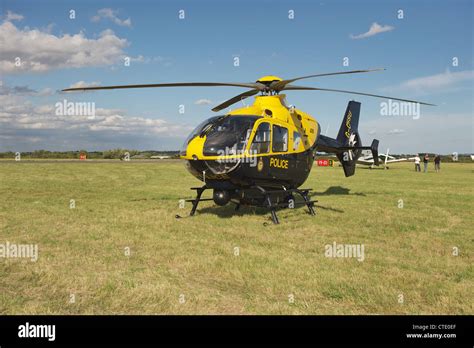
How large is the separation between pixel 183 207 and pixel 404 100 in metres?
8.49

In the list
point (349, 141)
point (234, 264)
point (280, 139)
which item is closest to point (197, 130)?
point (280, 139)

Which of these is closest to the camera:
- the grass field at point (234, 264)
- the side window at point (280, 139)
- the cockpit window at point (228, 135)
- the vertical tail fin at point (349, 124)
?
the grass field at point (234, 264)

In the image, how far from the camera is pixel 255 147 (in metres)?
10.1

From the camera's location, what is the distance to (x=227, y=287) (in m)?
5.59

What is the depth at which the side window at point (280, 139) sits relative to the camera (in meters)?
10.8

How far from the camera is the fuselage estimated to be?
31.8ft

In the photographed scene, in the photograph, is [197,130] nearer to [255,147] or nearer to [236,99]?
[255,147]

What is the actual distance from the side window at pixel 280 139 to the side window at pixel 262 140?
0.33m

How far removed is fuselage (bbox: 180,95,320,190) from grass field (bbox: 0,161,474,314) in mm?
1391

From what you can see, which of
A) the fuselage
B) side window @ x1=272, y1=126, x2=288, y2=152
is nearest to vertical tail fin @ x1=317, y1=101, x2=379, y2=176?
the fuselage

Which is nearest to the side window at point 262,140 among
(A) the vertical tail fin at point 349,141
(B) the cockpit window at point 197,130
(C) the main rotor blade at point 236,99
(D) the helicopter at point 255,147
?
(D) the helicopter at point 255,147

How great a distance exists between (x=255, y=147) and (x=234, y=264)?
4292 mm

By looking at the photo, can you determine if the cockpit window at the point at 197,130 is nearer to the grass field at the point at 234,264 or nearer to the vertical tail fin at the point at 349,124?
the grass field at the point at 234,264

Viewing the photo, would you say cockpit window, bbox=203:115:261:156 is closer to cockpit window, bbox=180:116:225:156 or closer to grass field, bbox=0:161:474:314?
cockpit window, bbox=180:116:225:156
